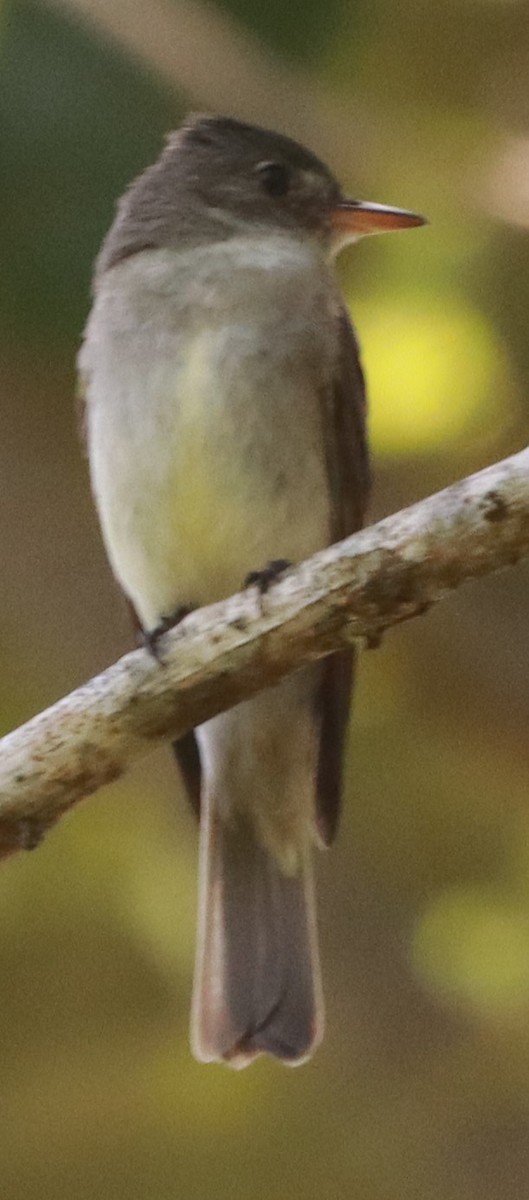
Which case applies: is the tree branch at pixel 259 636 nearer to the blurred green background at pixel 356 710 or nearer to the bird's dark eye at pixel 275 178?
the bird's dark eye at pixel 275 178


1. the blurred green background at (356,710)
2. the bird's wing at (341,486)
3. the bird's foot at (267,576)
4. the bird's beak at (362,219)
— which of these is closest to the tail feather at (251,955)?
the bird's wing at (341,486)

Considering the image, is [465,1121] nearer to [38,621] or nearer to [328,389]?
[38,621]

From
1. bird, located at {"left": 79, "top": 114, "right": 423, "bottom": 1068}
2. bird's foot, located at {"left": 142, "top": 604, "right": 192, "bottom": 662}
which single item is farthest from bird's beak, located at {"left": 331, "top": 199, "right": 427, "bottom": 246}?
bird's foot, located at {"left": 142, "top": 604, "right": 192, "bottom": 662}

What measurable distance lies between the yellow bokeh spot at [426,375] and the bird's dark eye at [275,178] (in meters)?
0.31

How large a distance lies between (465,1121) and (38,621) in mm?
958

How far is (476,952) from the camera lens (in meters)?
2.44

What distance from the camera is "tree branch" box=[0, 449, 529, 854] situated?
1.38 m

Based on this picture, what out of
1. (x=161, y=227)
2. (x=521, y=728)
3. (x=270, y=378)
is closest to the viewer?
(x=270, y=378)

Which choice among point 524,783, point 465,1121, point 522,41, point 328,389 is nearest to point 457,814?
point 524,783

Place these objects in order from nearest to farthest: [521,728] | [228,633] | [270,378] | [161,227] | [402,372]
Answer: [228,633], [270,378], [161,227], [402,372], [521,728]

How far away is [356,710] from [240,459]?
0.85 metres

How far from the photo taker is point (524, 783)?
250cm

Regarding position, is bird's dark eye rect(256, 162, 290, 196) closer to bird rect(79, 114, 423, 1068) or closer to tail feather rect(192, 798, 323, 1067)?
bird rect(79, 114, 423, 1068)

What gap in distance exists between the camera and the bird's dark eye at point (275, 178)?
2066mm
